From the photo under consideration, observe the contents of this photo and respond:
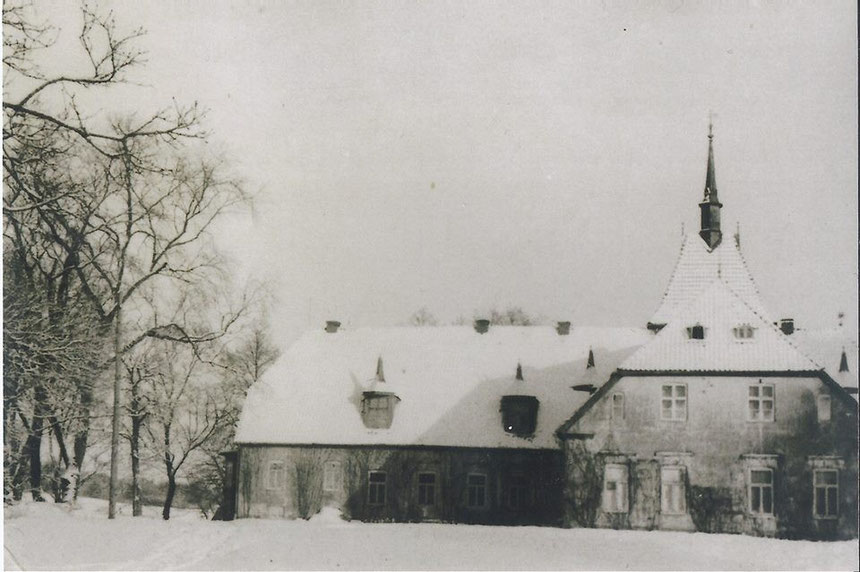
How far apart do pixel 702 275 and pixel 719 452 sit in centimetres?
218

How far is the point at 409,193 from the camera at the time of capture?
10969 mm

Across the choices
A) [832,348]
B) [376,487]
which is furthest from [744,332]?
[376,487]

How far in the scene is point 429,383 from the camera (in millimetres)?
13258

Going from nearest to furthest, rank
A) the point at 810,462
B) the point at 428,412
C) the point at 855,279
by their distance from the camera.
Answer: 1. the point at 855,279
2. the point at 810,462
3. the point at 428,412

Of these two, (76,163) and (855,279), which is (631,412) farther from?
(76,163)

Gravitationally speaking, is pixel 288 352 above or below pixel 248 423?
above

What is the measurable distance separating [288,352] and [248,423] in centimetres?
146

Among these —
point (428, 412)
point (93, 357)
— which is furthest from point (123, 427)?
point (428, 412)

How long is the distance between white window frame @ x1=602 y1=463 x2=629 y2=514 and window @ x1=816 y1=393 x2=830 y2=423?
2.40 meters

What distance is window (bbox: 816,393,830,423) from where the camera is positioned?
443 inches

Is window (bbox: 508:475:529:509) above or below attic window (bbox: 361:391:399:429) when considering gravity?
below

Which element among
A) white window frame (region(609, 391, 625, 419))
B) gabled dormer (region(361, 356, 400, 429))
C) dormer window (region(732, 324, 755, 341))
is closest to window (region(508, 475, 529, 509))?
white window frame (region(609, 391, 625, 419))

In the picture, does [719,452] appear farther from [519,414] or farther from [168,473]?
[168,473]

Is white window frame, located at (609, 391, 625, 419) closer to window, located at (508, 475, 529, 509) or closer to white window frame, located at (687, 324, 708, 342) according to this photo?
white window frame, located at (687, 324, 708, 342)
